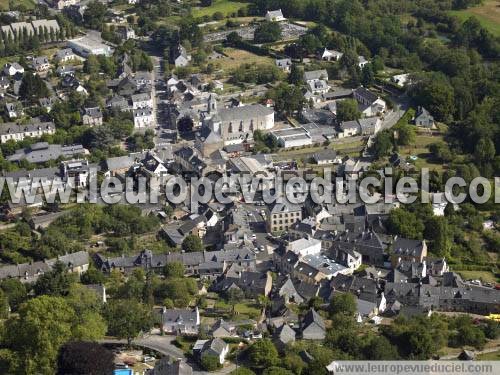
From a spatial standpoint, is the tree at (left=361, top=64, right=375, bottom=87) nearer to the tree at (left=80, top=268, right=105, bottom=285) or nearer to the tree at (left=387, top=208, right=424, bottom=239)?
the tree at (left=387, top=208, right=424, bottom=239)

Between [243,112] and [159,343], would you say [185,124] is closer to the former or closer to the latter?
[243,112]

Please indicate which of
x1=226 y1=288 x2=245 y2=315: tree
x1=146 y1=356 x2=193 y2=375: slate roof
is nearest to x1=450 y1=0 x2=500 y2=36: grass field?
x1=226 y1=288 x2=245 y2=315: tree

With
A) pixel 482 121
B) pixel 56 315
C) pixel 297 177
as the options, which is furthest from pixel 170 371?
pixel 482 121

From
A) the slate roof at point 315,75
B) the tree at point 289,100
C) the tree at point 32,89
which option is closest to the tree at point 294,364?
the tree at point 289,100

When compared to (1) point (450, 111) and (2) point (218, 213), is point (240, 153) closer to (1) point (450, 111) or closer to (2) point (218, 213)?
(2) point (218, 213)

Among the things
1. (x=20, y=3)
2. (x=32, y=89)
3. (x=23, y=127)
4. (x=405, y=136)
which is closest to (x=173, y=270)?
(x=405, y=136)

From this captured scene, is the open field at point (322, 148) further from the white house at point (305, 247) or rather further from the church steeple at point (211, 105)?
the white house at point (305, 247)
